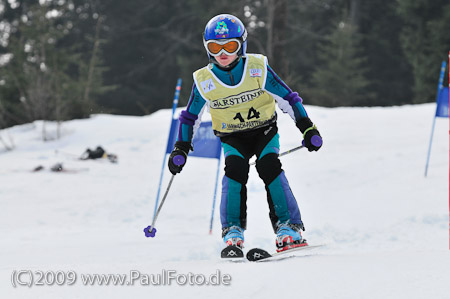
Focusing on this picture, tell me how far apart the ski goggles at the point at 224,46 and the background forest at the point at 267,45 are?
11432 millimetres

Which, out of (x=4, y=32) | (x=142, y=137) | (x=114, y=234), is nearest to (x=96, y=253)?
(x=114, y=234)

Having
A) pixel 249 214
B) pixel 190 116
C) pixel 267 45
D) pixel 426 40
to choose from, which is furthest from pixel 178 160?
pixel 426 40

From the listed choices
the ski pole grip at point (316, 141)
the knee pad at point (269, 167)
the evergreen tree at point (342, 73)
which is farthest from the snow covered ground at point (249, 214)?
the evergreen tree at point (342, 73)

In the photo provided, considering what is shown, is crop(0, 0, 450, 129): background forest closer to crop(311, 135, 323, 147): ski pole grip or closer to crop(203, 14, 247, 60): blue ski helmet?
crop(203, 14, 247, 60): blue ski helmet

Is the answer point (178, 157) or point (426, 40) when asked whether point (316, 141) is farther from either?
point (426, 40)

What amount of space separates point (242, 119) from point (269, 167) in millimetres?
388

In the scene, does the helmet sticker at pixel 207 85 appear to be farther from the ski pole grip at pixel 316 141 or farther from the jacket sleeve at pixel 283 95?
the ski pole grip at pixel 316 141

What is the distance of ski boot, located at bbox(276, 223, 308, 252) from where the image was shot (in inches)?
122

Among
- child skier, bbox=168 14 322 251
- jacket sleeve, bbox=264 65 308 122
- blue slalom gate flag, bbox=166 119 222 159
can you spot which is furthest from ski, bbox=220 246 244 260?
blue slalom gate flag, bbox=166 119 222 159

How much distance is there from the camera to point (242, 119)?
3396mm

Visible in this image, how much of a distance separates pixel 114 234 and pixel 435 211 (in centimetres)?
361

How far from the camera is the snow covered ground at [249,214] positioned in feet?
7.34

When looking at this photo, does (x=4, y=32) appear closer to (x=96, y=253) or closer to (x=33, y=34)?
(x=33, y=34)

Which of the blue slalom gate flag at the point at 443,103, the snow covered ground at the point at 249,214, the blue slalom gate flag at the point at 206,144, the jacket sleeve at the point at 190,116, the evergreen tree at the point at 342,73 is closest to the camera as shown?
the snow covered ground at the point at 249,214
